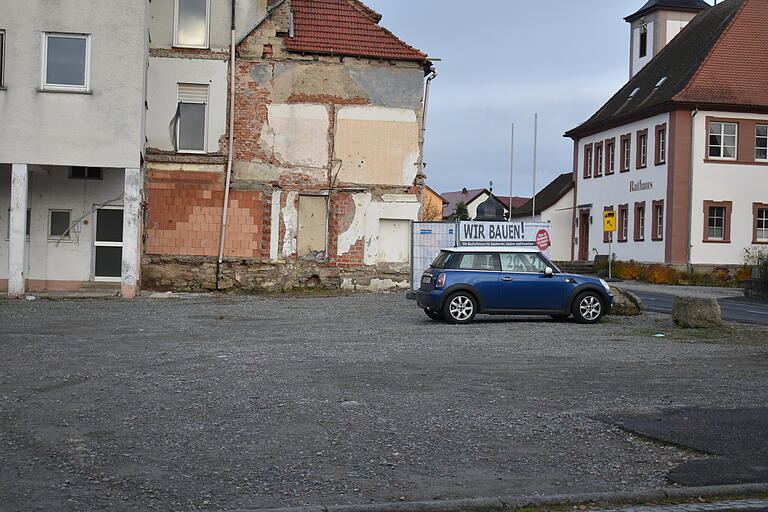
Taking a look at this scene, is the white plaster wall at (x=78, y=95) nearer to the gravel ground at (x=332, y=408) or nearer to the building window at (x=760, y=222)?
the gravel ground at (x=332, y=408)

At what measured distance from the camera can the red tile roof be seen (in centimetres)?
3198

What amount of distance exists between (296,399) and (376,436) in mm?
2061

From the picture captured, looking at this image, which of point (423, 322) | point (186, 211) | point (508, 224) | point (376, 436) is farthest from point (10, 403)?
point (186, 211)

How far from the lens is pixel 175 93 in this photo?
31281 millimetres

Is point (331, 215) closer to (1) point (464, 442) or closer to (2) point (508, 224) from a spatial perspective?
(2) point (508, 224)

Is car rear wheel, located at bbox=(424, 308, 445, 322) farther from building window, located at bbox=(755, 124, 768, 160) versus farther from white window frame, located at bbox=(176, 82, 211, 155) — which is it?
building window, located at bbox=(755, 124, 768, 160)

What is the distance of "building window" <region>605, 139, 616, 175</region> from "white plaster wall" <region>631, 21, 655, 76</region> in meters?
10.5

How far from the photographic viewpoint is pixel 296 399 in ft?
34.3

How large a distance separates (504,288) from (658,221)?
32069 millimetres

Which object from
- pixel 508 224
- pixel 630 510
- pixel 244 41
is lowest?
pixel 630 510

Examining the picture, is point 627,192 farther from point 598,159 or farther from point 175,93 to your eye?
point 175,93

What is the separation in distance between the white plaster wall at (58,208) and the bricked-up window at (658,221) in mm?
29753

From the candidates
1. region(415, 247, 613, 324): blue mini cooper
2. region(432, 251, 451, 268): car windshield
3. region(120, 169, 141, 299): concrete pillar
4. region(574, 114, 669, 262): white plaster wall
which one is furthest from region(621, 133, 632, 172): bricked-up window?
region(432, 251, 451, 268): car windshield

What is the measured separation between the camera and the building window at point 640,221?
53.0 metres
